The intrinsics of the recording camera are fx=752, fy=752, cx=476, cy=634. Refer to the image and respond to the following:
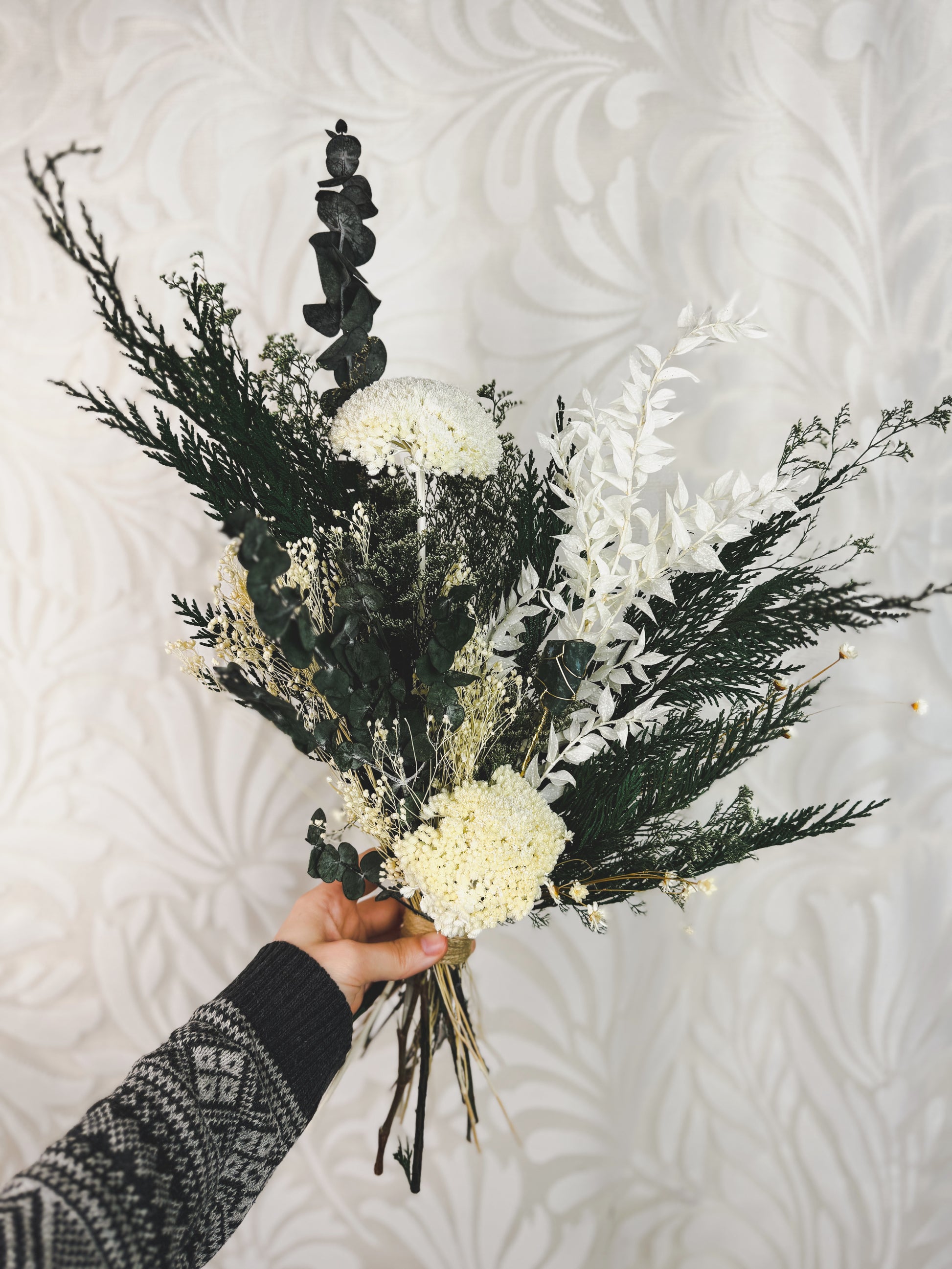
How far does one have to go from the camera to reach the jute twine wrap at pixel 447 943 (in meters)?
0.71

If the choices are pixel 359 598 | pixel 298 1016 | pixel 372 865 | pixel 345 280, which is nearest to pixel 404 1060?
pixel 298 1016

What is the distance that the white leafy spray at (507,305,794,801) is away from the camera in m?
0.56

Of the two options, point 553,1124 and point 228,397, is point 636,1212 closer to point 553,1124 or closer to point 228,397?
point 553,1124

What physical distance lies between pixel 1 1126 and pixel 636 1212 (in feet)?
3.06

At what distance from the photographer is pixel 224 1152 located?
0.64 meters

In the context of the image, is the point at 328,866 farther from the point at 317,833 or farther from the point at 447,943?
the point at 447,943

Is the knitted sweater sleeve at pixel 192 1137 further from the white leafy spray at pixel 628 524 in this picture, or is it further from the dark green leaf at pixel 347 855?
the white leafy spray at pixel 628 524

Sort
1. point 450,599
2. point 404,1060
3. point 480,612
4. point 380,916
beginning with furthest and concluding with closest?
1. point 380,916
2. point 404,1060
3. point 480,612
4. point 450,599

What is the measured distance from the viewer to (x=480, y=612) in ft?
2.15

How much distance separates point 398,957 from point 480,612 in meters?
0.34

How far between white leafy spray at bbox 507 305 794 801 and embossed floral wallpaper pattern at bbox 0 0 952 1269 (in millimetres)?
370

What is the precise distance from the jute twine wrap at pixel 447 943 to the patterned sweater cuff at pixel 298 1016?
9 centimetres

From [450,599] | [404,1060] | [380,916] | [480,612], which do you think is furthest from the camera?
[380,916]

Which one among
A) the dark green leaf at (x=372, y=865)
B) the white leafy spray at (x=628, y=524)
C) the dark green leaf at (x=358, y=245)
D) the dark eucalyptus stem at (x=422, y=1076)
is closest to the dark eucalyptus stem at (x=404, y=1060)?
the dark eucalyptus stem at (x=422, y=1076)
